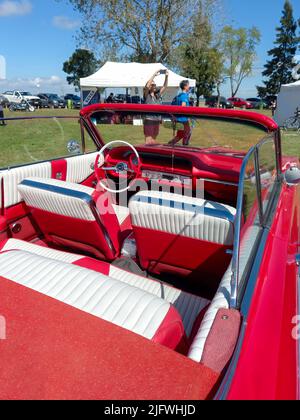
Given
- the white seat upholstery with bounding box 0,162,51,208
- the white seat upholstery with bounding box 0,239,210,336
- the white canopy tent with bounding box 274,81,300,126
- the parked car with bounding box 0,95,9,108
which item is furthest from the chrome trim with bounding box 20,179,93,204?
the parked car with bounding box 0,95,9,108

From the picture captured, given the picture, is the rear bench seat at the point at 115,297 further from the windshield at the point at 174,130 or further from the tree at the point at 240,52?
the tree at the point at 240,52

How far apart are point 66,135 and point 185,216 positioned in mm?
1971

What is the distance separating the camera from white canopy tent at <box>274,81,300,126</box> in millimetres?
17734

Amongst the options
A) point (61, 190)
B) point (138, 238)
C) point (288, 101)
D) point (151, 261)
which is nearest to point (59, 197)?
point (61, 190)

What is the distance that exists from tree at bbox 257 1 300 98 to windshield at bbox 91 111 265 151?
1754 inches

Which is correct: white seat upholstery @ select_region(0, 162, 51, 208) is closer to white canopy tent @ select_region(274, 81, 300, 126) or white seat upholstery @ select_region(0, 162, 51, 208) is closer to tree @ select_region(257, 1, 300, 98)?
white canopy tent @ select_region(274, 81, 300, 126)

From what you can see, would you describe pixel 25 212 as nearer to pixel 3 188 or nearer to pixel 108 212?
pixel 3 188

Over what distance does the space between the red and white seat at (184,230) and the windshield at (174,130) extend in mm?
813

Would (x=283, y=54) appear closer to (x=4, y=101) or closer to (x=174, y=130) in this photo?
(x=4, y=101)

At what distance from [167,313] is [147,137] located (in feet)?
7.16

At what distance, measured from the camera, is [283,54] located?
41.9m

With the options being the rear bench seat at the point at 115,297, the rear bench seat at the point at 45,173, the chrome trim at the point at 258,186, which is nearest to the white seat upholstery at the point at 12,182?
the rear bench seat at the point at 45,173

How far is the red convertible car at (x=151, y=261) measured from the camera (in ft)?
2.75
